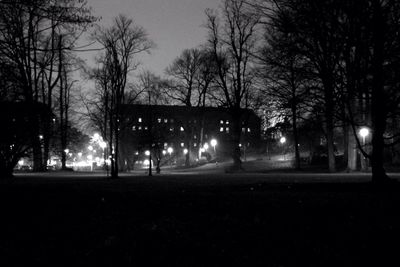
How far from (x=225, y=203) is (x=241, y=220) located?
7.43 ft

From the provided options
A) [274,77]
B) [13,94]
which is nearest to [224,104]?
[13,94]

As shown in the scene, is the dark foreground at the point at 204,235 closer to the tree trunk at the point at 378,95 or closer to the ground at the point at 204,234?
the ground at the point at 204,234

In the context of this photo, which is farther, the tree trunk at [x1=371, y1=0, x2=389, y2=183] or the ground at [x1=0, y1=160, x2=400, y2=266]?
the tree trunk at [x1=371, y1=0, x2=389, y2=183]

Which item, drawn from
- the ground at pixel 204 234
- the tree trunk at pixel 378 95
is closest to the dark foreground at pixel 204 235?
the ground at pixel 204 234

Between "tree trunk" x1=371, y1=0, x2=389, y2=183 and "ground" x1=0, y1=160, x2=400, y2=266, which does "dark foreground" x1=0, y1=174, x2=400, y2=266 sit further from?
"tree trunk" x1=371, y1=0, x2=389, y2=183

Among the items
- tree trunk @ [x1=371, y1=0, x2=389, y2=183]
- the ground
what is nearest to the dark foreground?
the ground

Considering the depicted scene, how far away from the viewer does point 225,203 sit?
9.57 meters

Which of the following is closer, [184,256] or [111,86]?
[184,256]

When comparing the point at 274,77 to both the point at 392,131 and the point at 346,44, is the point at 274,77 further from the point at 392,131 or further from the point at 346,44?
the point at 392,131

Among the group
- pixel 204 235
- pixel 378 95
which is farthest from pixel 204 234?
pixel 378 95

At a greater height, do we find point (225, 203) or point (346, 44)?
point (346, 44)

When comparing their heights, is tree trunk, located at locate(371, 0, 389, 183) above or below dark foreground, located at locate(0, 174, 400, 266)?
above

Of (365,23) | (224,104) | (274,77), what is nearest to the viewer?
(365,23)

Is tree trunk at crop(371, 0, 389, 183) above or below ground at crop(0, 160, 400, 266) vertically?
above
